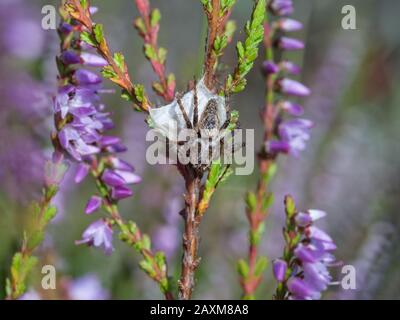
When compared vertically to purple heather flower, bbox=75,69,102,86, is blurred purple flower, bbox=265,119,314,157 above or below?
below

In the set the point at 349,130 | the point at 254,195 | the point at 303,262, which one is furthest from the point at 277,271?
the point at 349,130

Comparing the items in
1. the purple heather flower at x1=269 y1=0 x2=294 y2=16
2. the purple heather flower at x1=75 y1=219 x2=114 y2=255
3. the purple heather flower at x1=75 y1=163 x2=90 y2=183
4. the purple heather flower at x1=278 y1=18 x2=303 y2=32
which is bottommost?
the purple heather flower at x1=75 y1=219 x2=114 y2=255

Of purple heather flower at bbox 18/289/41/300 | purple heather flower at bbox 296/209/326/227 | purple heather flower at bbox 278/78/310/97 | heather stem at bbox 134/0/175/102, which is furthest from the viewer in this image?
purple heather flower at bbox 278/78/310/97

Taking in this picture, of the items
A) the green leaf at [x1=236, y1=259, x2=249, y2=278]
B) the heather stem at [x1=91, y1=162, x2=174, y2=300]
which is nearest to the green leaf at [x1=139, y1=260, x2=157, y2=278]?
the heather stem at [x1=91, y1=162, x2=174, y2=300]

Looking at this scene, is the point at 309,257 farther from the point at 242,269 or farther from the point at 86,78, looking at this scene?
the point at 86,78

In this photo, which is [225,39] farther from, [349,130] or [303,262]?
[349,130]

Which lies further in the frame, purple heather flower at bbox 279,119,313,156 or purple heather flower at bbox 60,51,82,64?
purple heather flower at bbox 279,119,313,156

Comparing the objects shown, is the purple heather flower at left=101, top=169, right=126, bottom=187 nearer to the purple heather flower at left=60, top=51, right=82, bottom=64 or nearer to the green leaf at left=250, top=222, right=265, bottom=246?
the purple heather flower at left=60, top=51, right=82, bottom=64

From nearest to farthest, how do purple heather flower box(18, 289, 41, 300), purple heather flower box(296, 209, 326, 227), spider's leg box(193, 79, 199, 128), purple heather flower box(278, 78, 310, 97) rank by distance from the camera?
spider's leg box(193, 79, 199, 128) → purple heather flower box(296, 209, 326, 227) → purple heather flower box(18, 289, 41, 300) → purple heather flower box(278, 78, 310, 97)
